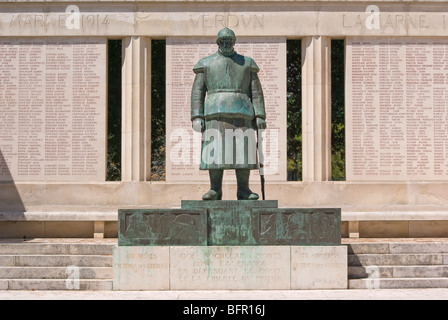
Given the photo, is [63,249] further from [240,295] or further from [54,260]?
[240,295]

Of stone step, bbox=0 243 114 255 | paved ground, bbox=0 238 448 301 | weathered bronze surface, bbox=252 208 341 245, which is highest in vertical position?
weathered bronze surface, bbox=252 208 341 245

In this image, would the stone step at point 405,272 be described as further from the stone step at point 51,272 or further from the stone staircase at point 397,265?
the stone step at point 51,272

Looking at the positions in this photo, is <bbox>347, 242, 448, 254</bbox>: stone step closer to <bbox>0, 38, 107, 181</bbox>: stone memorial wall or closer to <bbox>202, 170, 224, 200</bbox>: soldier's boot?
<bbox>202, 170, 224, 200</bbox>: soldier's boot

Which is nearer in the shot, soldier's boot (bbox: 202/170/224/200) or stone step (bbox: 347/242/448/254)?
soldier's boot (bbox: 202/170/224/200)

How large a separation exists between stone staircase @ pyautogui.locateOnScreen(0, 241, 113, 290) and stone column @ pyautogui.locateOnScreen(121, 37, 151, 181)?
4199 mm

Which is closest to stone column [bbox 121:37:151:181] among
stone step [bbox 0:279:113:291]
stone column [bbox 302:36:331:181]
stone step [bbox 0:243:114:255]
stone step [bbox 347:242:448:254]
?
stone column [bbox 302:36:331:181]

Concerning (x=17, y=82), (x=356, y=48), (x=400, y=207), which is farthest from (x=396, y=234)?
(x=17, y=82)

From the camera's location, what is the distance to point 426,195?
52.5ft

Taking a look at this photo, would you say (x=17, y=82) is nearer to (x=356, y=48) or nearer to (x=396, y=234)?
(x=356, y=48)

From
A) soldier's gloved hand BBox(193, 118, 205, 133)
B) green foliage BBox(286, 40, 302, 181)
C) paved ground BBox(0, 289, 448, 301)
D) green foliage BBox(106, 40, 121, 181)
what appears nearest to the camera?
paved ground BBox(0, 289, 448, 301)

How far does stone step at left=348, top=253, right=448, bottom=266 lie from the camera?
38.7 feet

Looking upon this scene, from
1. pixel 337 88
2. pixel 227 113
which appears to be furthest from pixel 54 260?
pixel 337 88

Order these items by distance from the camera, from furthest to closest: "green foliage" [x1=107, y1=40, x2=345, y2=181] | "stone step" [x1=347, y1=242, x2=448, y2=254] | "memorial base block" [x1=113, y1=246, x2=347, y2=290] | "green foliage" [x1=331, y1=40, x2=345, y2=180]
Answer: "green foliage" [x1=331, y1=40, x2=345, y2=180] < "green foliage" [x1=107, y1=40, x2=345, y2=181] < "stone step" [x1=347, y1=242, x2=448, y2=254] < "memorial base block" [x1=113, y1=246, x2=347, y2=290]

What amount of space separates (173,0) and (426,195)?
753cm
